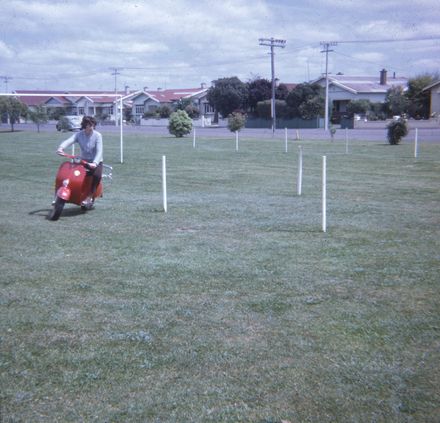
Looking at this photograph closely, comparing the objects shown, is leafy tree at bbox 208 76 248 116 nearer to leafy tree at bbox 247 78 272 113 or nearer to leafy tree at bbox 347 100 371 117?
leafy tree at bbox 247 78 272 113

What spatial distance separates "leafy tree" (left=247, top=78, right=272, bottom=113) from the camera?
7938cm

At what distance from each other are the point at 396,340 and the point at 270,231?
15.4 ft

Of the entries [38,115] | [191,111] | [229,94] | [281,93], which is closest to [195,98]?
[191,111]

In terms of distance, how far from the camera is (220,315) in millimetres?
5613

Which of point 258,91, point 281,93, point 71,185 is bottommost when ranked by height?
point 71,185

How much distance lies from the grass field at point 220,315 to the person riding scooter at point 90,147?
607mm

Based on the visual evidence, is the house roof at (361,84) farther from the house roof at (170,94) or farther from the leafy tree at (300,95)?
the house roof at (170,94)

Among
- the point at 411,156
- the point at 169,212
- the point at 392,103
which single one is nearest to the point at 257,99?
the point at 392,103

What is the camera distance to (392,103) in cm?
6931

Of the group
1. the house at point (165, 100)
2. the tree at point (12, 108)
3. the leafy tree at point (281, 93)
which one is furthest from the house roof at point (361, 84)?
the tree at point (12, 108)

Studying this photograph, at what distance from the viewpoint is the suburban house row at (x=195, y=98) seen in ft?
231

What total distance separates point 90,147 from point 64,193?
1180 millimetres

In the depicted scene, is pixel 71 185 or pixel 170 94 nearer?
pixel 71 185

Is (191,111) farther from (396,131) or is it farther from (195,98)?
(396,131)
